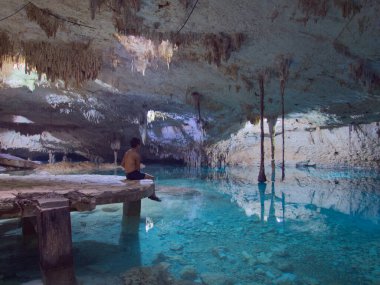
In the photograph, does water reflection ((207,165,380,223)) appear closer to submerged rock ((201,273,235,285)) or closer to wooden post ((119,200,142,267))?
wooden post ((119,200,142,267))

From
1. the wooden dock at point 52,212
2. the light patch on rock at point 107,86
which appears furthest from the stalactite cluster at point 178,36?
the light patch on rock at point 107,86

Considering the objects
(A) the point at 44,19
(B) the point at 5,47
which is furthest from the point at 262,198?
(B) the point at 5,47

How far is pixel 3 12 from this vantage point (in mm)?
7156

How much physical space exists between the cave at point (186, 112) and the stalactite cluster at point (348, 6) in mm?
22

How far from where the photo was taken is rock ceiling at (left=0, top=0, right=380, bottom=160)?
6660 mm

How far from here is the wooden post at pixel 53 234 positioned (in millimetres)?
3910

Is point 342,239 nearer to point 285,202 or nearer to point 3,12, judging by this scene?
point 285,202

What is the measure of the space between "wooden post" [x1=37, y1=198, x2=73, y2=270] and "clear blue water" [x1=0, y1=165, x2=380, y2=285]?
1.69 ft

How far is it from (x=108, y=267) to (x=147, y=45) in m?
6.48

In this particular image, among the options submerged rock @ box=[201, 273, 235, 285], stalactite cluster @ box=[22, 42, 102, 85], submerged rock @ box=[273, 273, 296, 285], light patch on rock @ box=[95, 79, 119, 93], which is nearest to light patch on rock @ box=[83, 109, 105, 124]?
light patch on rock @ box=[95, 79, 119, 93]

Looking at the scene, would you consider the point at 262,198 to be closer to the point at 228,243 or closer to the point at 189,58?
the point at 228,243

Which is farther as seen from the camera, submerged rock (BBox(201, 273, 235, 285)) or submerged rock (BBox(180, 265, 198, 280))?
submerged rock (BBox(180, 265, 198, 280))

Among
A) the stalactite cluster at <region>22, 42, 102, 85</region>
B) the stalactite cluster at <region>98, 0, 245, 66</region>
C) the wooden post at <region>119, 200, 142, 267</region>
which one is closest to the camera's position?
the wooden post at <region>119, 200, 142, 267</region>

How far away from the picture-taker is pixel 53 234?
395cm
